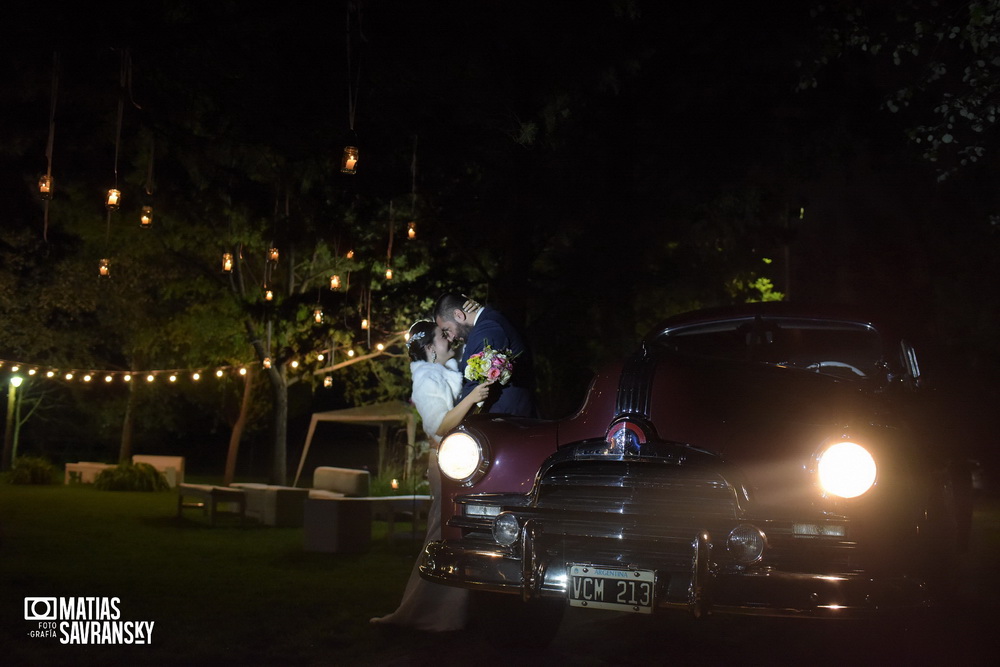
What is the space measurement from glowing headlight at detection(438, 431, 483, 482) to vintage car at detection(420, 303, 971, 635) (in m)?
0.01

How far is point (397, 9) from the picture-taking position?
12484mm

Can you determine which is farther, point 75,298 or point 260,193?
point 75,298

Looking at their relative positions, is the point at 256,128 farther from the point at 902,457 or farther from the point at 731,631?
the point at 902,457

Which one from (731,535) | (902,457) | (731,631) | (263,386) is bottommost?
(731,631)

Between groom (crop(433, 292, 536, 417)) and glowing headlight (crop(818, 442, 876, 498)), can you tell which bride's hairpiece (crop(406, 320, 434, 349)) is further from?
glowing headlight (crop(818, 442, 876, 498))

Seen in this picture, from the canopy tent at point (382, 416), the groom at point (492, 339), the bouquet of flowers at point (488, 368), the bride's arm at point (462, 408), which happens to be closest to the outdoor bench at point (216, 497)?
the canopy tent at point (382, 416)

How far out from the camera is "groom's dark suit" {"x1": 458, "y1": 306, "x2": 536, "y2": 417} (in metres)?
6.64

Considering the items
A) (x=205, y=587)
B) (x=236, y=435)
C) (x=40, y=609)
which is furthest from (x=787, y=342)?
(x=236, y=435)

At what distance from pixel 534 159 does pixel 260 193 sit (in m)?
5.25

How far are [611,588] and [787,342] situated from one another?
3285mm

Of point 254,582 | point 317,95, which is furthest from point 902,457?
point 317,95

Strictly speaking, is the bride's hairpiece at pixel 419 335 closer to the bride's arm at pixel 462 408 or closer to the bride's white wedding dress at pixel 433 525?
the bride's white wedding dress at pixel 433 525

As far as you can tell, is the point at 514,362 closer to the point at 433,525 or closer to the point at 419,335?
the point at 419,335

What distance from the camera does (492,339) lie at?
262 inches
